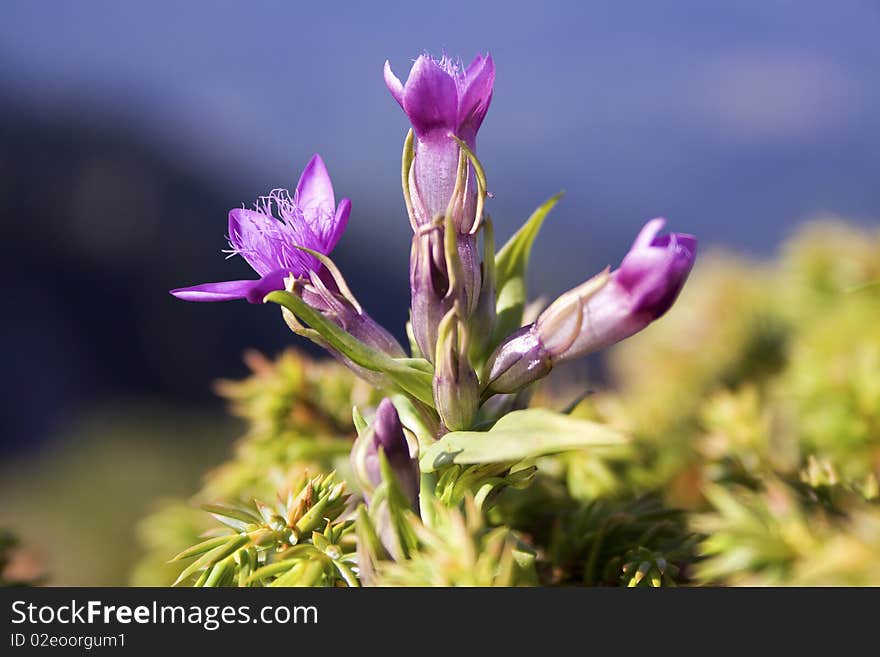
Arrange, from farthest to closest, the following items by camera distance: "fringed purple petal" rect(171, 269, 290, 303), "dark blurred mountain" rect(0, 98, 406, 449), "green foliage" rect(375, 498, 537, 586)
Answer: "dark blurred mountain" rect(0, 98, 406, 449) → "fringed purple petal" rect(171, 269, 290, 303) → "green foliage" rect(375, 498, 537, 586)

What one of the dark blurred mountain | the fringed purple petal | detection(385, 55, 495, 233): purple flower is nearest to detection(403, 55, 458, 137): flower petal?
detection(385, 55, 495, 233): purple flower

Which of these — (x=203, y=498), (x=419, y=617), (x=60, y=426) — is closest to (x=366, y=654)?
(x=419, y=617)

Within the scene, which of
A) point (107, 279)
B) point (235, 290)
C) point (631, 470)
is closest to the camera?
point (235, 290)

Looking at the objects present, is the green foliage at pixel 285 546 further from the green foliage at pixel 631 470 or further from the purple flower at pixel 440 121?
the purple flower at pixel 440 121

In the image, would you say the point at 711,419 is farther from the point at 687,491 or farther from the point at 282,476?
the point at 282,476

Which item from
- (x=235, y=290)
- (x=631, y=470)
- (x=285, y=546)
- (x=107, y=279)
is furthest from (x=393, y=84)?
(x=107, y=279)

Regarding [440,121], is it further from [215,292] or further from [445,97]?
[215,292]

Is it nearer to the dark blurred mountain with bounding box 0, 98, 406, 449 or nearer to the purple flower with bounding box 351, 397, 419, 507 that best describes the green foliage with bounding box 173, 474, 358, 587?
the purple flower with bounding box 351, 397, 419, 507
